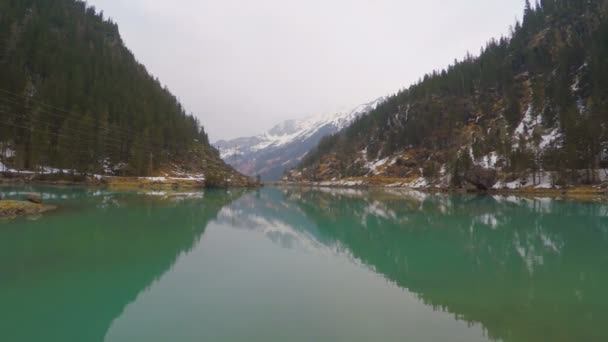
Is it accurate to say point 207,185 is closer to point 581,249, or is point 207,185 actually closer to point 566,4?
point 581,249

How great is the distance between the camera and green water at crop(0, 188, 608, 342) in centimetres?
822

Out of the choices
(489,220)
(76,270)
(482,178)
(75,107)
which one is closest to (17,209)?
(76,270)

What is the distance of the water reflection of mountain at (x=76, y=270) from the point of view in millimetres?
8227

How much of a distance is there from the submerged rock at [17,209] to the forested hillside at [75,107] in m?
56.2

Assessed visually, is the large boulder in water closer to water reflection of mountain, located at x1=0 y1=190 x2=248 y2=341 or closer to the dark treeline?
water reflection of mountain, located at x1=0 y1=190 x2=248 y2=341

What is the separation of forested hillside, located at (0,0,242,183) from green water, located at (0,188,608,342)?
66687 mm

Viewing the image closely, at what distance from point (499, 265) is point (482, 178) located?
242 ft

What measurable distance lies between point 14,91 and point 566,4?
19752 centimetres

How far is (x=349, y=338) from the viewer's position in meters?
7.84

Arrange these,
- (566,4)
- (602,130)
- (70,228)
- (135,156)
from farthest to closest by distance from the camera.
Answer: (566,4) < (135,156) < (602,130) < (70,228)

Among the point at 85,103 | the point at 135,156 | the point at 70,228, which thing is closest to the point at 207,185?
the point at 135,156

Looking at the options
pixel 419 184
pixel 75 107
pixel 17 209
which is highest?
pixel 75 107

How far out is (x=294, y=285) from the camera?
476 inches

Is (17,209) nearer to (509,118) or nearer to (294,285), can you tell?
(294,285)
